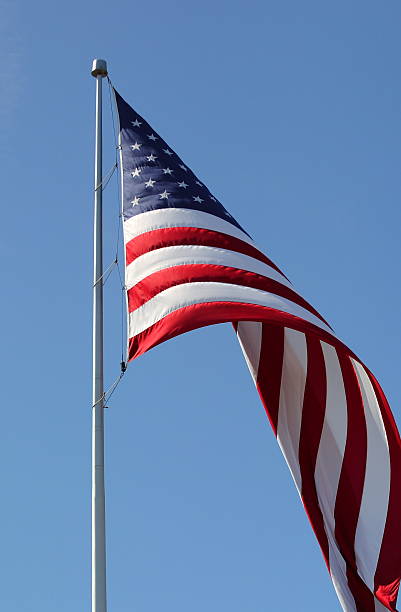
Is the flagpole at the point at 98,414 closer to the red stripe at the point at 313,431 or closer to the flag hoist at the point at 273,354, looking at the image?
the flag hoist at the point at 273,354

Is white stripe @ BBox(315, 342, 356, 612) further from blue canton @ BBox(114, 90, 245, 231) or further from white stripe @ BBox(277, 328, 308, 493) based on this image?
blue canton @ BBox(114, 90, 245, 231)

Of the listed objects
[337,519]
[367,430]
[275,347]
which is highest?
[275,347]

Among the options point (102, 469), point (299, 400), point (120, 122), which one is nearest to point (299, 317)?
point (299, 400)

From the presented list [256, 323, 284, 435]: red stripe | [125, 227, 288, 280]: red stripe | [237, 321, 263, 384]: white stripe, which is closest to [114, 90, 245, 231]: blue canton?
[125, 227, 288, 280]: red stripe

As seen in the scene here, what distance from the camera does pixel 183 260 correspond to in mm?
19219

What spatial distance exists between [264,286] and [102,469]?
378cm

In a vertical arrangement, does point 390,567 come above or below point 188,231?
below

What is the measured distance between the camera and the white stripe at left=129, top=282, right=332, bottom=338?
18.3m

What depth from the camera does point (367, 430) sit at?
785 inches

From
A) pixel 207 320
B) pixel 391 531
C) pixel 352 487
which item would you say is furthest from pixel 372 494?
pixel 207 320

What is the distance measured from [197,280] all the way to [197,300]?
1.75 feet

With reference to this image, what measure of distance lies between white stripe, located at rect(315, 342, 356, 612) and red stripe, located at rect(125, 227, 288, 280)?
238cm

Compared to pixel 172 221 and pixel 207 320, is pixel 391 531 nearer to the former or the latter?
pixel 207 320

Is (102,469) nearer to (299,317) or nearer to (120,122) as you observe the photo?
(299,317)
